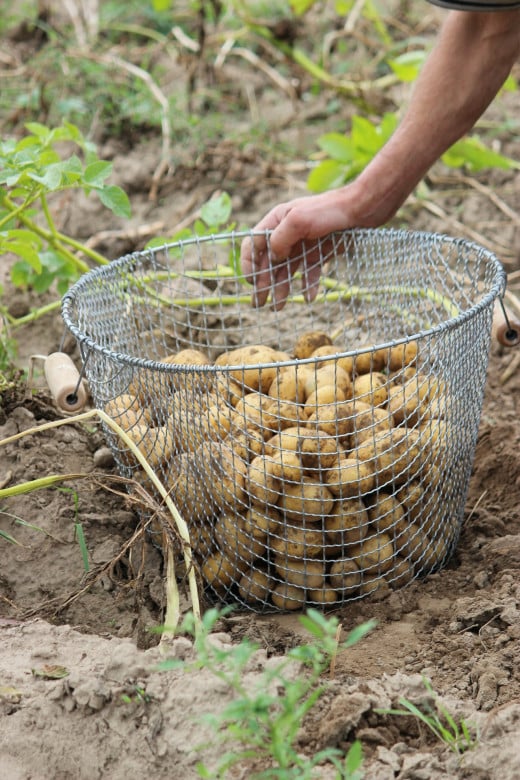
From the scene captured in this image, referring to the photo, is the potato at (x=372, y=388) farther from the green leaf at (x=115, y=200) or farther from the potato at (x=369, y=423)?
the green leaf at (x=115, y=200)

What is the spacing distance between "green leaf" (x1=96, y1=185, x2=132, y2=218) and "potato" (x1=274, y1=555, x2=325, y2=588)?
891 mm

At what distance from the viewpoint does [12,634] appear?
5.40 ft

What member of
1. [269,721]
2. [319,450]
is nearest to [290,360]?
[319,450]

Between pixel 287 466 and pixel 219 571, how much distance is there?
27 cm

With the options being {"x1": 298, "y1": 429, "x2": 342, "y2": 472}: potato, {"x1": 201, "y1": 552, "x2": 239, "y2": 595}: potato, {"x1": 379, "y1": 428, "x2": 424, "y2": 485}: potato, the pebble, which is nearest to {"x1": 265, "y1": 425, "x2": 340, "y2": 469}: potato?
{"x1": 298, "y1": 429, "x2": 342, "y2": 472}: potato

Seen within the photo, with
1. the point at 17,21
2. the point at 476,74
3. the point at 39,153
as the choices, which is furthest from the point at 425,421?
the point at 17,21

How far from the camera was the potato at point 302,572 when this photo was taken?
69.1 inches

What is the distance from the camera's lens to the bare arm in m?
1.95

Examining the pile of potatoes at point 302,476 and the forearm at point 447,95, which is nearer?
the pile of potatoes at point 302,476

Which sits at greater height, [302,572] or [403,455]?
[403,455]

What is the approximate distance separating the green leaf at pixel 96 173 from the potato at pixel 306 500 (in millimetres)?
833

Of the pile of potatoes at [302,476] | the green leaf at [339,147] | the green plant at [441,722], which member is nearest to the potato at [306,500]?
the pile of potatoes at [302,476]

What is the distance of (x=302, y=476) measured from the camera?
1.68 meters

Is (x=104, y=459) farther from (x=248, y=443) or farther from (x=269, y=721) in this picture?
(x=269, y=721)
